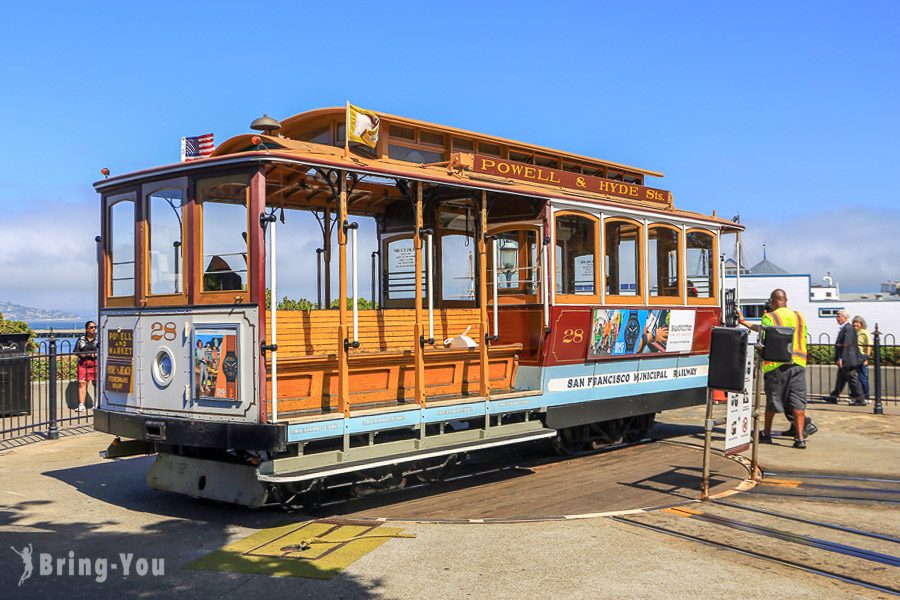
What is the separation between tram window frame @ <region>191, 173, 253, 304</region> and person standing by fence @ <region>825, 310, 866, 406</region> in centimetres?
1240

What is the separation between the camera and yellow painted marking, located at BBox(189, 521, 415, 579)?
6.15 metres

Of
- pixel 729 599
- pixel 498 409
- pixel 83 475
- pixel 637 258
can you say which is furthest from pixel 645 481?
pixel 83 475

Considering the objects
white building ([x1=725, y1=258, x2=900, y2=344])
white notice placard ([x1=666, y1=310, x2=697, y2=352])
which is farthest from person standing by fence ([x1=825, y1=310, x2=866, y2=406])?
white building ([x1=725, y1=258, x2=900, y2=344])

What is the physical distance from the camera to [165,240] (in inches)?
318

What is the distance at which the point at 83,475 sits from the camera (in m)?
9.97

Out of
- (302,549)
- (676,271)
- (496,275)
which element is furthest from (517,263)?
(302,549)

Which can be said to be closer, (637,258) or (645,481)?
(645,481)

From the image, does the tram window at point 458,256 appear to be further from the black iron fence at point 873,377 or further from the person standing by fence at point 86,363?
the black iron fence at point 873,377

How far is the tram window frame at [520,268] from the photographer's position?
1023 cm

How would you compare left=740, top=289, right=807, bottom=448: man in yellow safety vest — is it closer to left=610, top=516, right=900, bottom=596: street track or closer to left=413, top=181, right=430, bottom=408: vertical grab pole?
left=610, top=516, right=900, bottom=596: street track

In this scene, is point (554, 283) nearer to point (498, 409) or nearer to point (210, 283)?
point (498, 409)

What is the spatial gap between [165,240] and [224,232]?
785 millimetres

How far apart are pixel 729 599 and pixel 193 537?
14.1 ft

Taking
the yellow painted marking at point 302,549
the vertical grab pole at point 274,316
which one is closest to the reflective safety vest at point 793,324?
the yellow painted marking at point 302,549
